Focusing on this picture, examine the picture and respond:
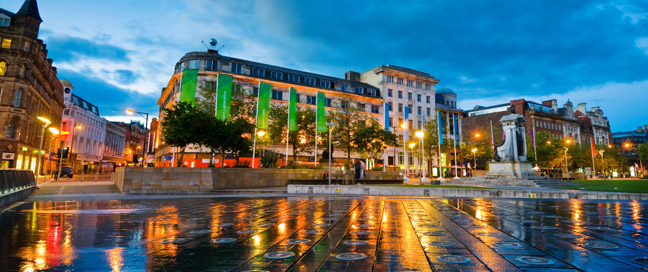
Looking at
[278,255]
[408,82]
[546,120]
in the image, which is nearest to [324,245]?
[278,255]

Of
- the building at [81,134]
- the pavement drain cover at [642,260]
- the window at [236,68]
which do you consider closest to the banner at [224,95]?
the window at [236,68]

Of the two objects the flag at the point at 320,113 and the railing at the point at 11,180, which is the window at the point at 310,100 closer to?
the flag at the point at 320,113

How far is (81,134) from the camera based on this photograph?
262 feet

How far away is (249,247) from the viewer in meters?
5.42

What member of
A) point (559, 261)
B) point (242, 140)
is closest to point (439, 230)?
point (559, 261)

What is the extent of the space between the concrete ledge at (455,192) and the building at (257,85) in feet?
85.1

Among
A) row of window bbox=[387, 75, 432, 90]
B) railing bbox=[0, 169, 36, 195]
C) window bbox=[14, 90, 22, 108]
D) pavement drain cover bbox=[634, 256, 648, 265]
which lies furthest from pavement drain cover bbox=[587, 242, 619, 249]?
row of window bbox=[387, 75, 432, 90]

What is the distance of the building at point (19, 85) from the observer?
41656 millimetres

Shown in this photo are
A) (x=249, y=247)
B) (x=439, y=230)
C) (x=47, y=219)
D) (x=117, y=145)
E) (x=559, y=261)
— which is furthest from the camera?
(x=117, y=145)

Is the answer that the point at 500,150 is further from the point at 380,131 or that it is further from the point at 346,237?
the point at 346,237

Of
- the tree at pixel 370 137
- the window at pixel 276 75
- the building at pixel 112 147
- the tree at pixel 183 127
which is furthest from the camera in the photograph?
the building at pixel 112 147

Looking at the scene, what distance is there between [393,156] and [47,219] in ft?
199

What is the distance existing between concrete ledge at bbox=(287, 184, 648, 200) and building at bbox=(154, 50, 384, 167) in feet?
85.1

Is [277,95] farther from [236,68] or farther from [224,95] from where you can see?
[224,95]
